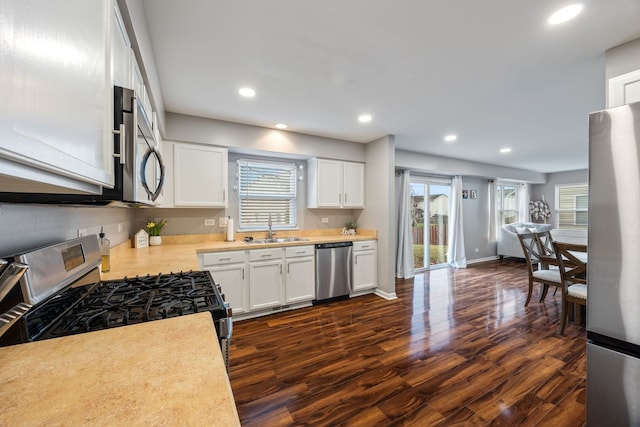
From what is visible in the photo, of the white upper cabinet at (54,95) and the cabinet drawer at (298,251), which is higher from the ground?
the white upper cabinet at (54,95)

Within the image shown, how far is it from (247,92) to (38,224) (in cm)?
193

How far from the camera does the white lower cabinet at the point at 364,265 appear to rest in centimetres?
388

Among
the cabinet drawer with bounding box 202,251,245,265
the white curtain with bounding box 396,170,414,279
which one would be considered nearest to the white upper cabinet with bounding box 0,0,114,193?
the cabinet drawer with bounding box 202,251,245,265

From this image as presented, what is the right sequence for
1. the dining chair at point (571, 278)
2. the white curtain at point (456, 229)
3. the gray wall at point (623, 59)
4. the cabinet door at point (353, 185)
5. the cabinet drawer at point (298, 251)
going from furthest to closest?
the white curtain at point (456, 229)
the cabinet door at point (353, 185)
the cabinet drawer at point (298, 251)
the dining chair at point (571, 278)
the gray wall at point (623, 59)

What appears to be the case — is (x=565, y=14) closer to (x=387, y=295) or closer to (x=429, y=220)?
(x=387, y=295)

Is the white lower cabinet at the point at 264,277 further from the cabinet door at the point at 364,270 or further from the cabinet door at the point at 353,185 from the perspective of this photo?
the cabinet door at the point at 353,185

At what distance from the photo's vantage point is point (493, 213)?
675 cm

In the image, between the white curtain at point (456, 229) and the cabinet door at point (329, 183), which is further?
the white curtain at point (456, 229)

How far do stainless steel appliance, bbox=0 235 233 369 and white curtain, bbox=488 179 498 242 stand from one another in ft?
24.1

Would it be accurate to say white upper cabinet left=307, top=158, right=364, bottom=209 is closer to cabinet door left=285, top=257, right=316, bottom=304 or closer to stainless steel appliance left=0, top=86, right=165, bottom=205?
cabinet door left=285, top=257, right=316, bottom=304

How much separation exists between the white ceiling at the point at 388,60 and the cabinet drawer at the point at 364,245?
1695mm

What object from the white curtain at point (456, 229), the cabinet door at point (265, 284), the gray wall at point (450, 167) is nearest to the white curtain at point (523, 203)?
the gray wall at point (450, 167)

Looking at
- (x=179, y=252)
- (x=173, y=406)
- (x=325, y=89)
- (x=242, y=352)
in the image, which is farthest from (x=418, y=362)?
(x=325, y=89)

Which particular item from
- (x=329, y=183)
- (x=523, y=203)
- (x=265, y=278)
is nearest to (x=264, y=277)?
(x=265, y=278)
